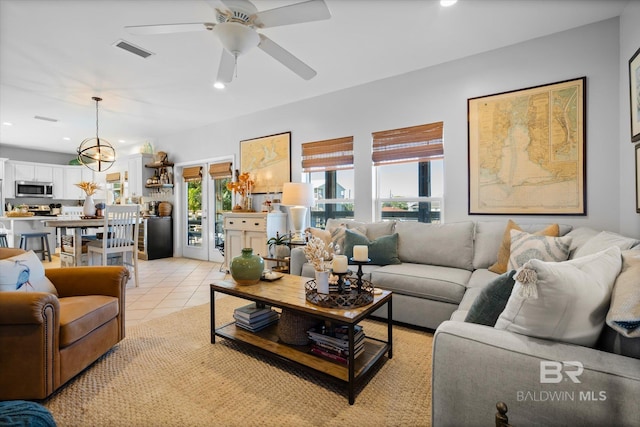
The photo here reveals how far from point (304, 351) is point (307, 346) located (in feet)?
0.22

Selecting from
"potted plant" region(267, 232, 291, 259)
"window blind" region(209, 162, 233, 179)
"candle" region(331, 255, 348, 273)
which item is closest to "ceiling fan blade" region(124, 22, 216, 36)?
"candle" region(331, 255, 348, 273)

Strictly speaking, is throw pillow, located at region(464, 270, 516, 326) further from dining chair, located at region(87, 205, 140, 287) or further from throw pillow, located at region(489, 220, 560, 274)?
dining chair, located at region(87, 205, 140, 287)

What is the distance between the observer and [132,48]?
2.88 m

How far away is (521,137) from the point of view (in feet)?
9.45

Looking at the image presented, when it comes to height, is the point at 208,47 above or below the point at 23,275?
above

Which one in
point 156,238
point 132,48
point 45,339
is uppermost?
point 132,48

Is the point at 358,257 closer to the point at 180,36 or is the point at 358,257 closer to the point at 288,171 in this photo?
the point at 180,36

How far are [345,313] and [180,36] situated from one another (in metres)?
2.78

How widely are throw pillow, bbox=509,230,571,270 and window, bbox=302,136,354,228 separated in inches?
80.2

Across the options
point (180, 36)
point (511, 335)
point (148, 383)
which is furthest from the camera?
point (180, 36)

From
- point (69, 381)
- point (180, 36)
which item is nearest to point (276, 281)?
point (69, 381)

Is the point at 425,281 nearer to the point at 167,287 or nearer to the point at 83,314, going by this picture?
the point at 83,314

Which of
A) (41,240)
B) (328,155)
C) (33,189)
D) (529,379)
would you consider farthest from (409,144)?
(33,189)

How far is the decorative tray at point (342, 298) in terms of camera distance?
1.77 meters
